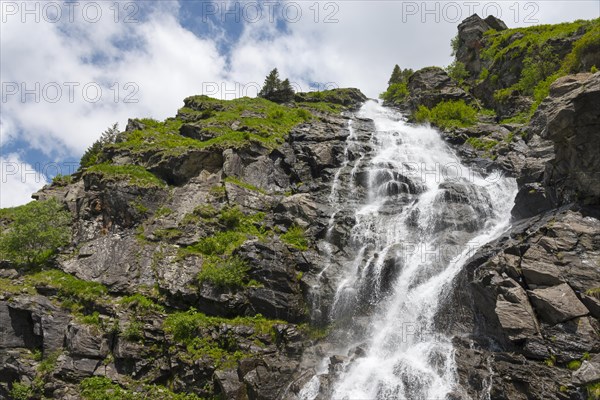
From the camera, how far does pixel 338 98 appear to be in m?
64.8

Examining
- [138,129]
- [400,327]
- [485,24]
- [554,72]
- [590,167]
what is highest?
[485,24]

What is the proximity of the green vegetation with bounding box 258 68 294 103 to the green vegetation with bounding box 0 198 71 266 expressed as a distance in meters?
36.8

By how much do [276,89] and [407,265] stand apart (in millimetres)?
42595

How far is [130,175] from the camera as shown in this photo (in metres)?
31.0

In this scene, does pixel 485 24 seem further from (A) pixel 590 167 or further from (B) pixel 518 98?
(A) pixel 590 167

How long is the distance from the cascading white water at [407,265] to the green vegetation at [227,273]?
18.1ft

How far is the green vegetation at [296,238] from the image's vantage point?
26406 mm

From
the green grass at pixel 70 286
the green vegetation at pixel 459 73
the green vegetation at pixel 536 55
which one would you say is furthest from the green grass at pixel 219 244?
the green vegetation at pixel 459 73

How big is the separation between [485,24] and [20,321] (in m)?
64.7

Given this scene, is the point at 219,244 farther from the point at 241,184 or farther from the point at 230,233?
the point at 241,184

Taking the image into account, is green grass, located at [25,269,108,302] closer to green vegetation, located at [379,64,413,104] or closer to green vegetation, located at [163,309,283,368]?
green vegetation, located at [163,309,283,368]

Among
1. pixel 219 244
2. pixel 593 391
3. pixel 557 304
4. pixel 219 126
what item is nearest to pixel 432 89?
pixel 219 126

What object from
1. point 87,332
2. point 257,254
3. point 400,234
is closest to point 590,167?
point 400,234

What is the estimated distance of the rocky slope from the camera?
15.9 m
